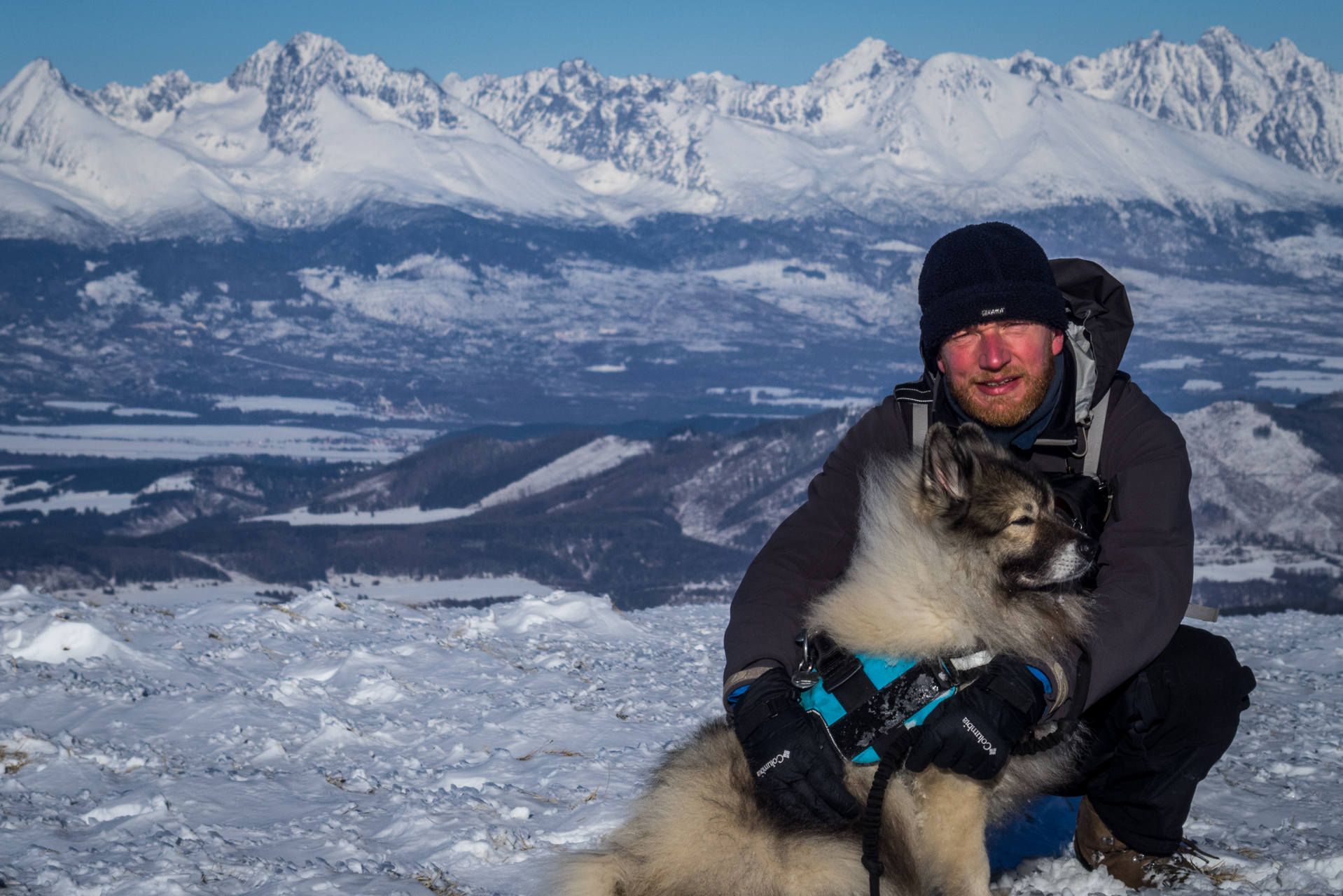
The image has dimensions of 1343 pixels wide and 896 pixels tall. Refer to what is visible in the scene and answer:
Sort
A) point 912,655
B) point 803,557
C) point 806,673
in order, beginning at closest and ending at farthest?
point 912,655 < point 806,673 < point 803,557

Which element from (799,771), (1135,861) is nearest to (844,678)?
(799,771)

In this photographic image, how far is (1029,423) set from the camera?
11.6ft

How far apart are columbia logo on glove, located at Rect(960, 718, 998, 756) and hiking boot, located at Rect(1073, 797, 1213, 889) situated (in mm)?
1148

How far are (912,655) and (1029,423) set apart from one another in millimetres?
1105

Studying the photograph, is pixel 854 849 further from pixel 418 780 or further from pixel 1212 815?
pixel 418 780

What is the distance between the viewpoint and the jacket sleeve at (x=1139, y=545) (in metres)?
3.03

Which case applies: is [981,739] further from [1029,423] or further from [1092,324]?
[1092,324]

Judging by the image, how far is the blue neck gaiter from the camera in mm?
3490

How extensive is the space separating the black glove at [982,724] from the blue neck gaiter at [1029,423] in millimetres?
961

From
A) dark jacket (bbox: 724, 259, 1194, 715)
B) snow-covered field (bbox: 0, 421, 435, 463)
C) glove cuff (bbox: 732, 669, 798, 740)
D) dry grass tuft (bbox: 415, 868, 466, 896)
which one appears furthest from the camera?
snow-covered field (bbox: 0, 421, 435, 463)

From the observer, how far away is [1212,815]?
A: 4062 millimetres

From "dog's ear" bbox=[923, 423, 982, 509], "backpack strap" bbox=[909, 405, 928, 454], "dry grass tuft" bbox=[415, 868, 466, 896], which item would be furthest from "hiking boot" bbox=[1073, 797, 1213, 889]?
"dry grass tuft" bbox=[415, 868, 466, 896]

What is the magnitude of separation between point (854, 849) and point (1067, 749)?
3.38 ft

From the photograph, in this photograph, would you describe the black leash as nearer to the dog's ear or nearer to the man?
the man
